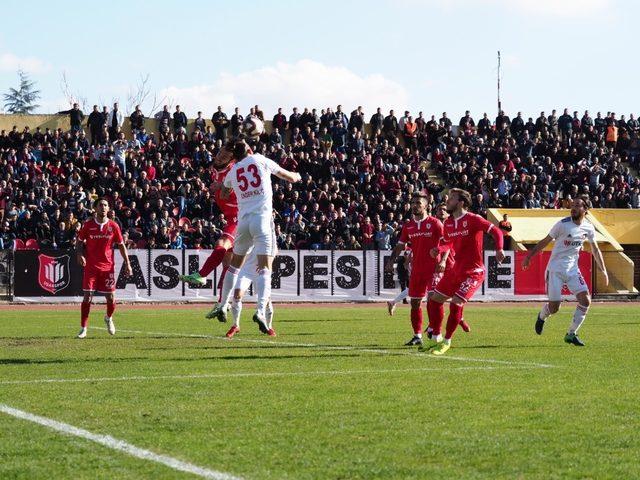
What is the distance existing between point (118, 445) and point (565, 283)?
1052 cm

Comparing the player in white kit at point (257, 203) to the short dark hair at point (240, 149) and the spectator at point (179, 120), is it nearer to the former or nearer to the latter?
the short dark hair at point (240, 149)

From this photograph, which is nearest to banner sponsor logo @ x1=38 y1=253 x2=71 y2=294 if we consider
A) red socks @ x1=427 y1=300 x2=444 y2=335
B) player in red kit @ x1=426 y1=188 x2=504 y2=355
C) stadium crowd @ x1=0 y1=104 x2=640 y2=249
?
stadium crowd @ x1=0 y1=104 x2=640 y2=249

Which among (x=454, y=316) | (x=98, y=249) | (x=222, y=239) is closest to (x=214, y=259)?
(x=222, y=239)

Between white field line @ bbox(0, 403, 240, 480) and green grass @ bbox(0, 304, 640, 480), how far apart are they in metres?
0.09

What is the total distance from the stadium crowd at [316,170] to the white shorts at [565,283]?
19.5 meters

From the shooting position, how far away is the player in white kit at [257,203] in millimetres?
13938

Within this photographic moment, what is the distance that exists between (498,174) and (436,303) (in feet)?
96.1

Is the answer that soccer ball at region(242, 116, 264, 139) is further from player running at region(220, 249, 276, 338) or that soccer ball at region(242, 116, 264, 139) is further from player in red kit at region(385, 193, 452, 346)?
player in red kit at region(385, 193, 452, 346)

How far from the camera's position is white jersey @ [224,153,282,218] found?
1392 cm

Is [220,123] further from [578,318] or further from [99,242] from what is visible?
[578,318]

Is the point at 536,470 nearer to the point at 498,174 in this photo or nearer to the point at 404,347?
the point at 404,347

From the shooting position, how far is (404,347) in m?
14.9

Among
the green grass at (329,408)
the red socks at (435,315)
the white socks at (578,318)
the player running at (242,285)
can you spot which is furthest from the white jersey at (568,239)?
the player running at (242,285)

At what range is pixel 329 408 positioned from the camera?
8.52 m
